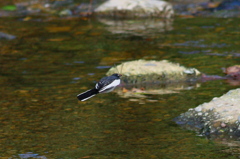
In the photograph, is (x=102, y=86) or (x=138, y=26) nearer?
(x=102, y=86)

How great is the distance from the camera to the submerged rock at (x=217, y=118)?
18.9 feet

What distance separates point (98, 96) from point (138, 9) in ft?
28.1

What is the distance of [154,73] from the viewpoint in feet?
27.7

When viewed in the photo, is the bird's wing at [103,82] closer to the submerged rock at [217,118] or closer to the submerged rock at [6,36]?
the submerged rock at [217,118]

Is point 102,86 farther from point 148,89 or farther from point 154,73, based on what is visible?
point 154,73

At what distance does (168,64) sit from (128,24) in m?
6.47

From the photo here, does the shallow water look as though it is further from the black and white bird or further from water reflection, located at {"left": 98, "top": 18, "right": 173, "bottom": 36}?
the black and white bird

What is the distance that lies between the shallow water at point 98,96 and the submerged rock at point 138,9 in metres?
1.33

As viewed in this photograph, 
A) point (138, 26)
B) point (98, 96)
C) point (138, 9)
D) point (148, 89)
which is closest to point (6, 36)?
point (138, 26)

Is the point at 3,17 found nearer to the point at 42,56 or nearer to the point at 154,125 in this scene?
the point at 42,56

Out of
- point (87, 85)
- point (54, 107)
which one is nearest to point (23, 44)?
point (87, 85)

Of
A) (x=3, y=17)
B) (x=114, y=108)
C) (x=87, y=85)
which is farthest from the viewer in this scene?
(x=3, y=17)

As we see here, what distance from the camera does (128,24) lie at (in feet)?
49.2

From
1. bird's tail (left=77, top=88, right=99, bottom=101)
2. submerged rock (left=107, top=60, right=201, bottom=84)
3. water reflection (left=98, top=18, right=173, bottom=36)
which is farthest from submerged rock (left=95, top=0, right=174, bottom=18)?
bird's tail (left=77, top=88, right=99, bottom=101)
